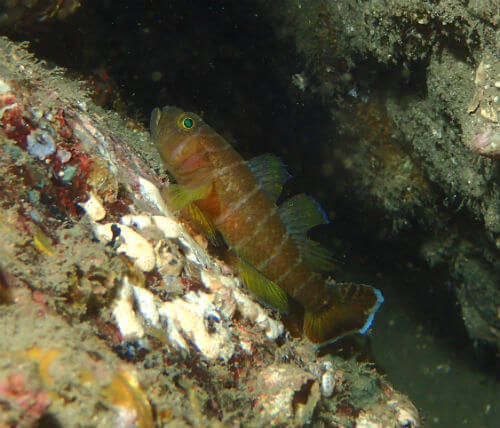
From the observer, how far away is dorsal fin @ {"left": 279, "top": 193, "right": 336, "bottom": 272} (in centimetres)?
369

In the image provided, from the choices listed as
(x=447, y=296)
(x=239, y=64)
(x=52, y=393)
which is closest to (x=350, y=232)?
(x=447, y=296)

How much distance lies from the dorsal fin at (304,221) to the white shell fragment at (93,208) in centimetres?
175

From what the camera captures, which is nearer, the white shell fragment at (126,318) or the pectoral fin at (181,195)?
the white shell fragment at (126,318)

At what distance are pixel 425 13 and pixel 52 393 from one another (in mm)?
4124

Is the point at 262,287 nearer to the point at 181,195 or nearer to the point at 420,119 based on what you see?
the point at 181,195

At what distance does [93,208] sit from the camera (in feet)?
7.97

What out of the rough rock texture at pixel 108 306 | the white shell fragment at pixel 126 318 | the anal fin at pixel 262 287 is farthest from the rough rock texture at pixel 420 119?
the white shell fragment at pixel 126 318

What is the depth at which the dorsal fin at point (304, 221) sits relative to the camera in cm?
369

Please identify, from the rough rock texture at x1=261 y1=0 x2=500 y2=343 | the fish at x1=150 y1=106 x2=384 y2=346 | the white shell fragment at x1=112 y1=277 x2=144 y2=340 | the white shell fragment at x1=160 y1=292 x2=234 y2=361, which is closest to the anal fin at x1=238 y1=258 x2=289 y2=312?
the fish at x1=150 y1=106 x2=384 y2=346

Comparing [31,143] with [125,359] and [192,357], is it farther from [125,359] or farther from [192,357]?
[192,357]

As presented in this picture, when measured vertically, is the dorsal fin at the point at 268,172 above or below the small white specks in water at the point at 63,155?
above

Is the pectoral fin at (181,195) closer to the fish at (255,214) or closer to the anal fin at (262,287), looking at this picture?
the fish at (255,214)

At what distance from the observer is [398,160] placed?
508 centimetres

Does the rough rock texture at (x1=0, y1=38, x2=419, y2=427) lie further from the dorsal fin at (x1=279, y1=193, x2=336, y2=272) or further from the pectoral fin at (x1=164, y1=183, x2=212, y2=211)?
the dorsal fin at (x1=279, y1=193, x2=336, y2=272)
